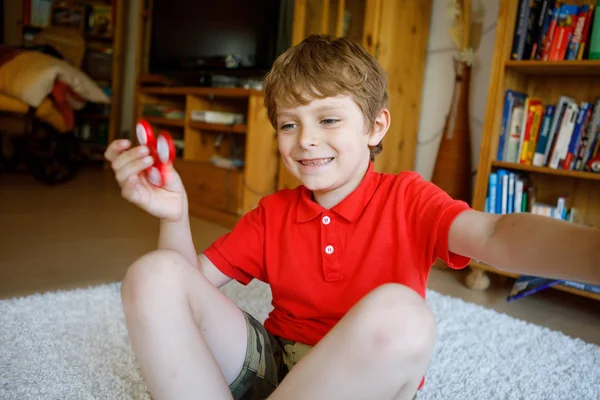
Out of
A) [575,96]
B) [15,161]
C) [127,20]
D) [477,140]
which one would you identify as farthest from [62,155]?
[575,96]

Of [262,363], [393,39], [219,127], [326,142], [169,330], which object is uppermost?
[393,39]

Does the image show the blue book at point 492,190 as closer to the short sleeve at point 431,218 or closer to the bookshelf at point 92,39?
the short sleeve at point 431,218

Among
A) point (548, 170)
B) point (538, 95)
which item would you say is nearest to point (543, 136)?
point (548, 170)

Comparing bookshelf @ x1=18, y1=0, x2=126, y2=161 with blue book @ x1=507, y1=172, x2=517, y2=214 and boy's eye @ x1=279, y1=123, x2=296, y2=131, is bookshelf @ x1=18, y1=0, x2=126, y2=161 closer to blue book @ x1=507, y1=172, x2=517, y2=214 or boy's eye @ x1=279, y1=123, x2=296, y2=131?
blue book @ x1=507, y1=172, x2=517, y2=214

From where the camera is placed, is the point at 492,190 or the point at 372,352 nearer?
the point at 372,352

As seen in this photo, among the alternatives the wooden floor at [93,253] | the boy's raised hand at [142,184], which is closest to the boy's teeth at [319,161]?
the boy's raised hand at [142,184]

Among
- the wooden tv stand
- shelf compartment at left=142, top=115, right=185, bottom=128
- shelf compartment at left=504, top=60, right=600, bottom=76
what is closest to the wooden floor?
the wooden tv stand

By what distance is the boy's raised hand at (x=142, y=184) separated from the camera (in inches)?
27.4

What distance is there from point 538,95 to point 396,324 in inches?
61.2

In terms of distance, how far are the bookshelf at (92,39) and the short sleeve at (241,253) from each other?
3.48 metres

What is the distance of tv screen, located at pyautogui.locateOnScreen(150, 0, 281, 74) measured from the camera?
2.52 m

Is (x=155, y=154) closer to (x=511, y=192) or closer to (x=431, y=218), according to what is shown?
(x=431, y=218)

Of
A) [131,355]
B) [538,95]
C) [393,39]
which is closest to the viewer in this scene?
[131,355]

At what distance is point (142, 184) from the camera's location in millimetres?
720
